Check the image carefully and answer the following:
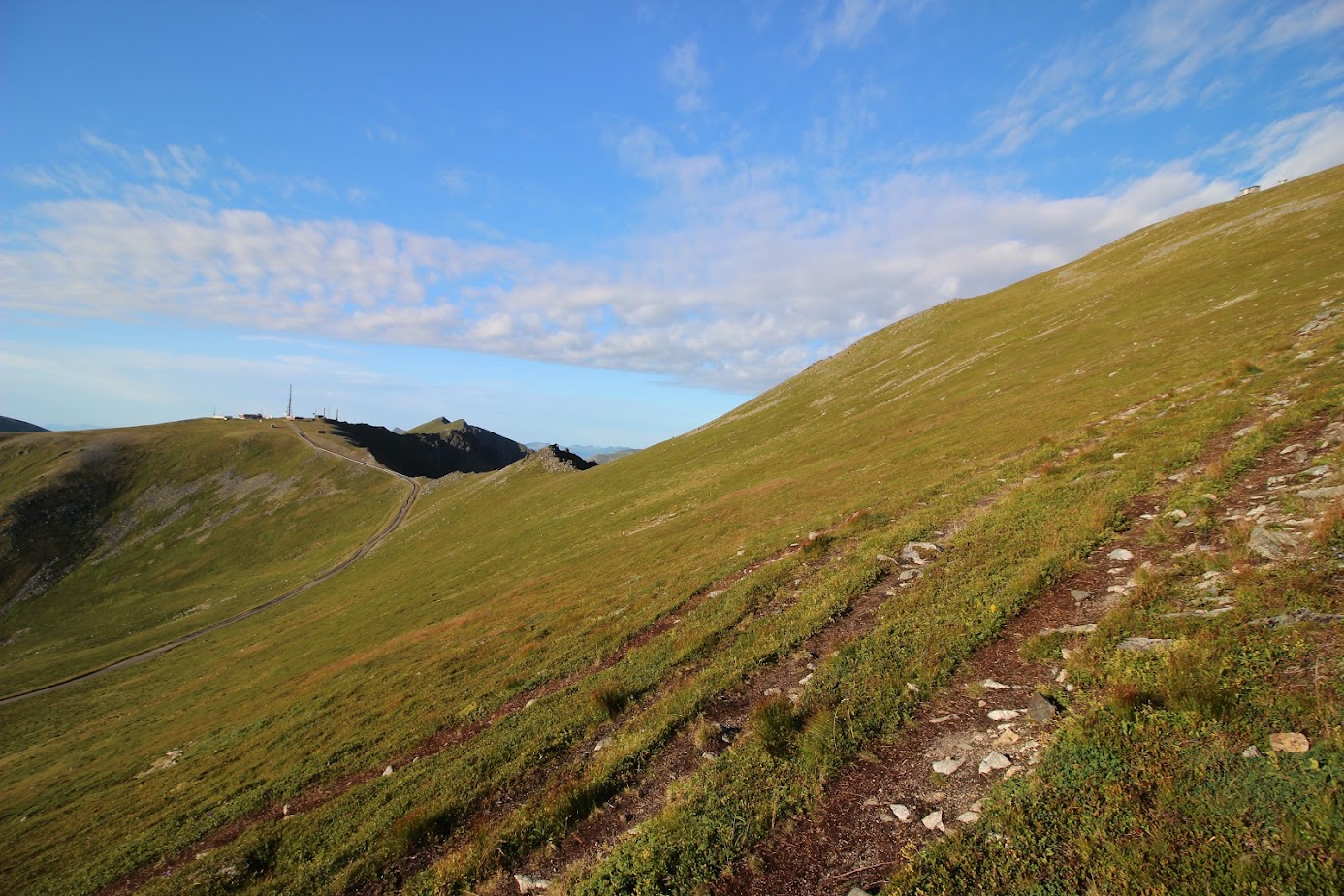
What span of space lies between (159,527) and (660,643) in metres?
177

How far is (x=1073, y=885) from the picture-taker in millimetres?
6012

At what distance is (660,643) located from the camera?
18.2 metres

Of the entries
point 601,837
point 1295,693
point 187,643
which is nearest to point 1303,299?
point 1295,693

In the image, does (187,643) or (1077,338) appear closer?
(1077,338)

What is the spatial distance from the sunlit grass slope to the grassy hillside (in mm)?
32895

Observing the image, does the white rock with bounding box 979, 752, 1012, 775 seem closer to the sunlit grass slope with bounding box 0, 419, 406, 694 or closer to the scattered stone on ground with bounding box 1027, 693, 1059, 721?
the scattered stone on ground with bounding box 1027, 693, 1059, 721

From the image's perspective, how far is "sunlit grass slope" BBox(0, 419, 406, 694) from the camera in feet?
303

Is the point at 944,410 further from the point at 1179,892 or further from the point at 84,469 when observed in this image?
the point at 84,469

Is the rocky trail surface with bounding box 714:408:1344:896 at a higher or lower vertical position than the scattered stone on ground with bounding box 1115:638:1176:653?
lower

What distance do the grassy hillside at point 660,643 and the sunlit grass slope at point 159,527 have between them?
108 feet

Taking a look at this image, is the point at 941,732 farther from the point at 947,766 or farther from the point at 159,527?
the point at 159,527

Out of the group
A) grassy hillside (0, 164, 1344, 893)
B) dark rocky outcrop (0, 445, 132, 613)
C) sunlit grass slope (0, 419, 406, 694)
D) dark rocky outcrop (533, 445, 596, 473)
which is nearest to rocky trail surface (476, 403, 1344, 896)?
grassy hillside (0, 164, 1344, 893)

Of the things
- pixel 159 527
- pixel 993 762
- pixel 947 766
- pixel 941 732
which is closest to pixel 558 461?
pixel 941 732

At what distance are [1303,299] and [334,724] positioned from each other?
60750mm
